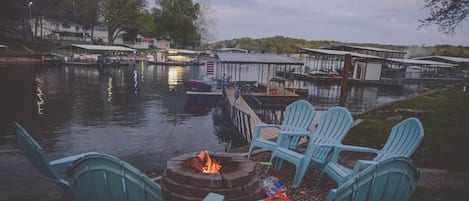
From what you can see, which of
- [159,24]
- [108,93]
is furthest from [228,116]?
[159,24]

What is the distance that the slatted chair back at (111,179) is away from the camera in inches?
101

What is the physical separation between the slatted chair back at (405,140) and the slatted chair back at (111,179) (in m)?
3.45

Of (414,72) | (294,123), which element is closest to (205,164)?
(294,123)

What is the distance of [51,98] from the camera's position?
16.2 m

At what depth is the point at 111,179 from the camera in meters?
2.62

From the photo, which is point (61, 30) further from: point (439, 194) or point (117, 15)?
point (439, 194)

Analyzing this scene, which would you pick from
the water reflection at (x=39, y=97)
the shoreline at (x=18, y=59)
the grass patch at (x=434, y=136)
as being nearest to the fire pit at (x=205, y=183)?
the grass patch at (x=434, y=136)

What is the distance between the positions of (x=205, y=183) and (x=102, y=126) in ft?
29.2

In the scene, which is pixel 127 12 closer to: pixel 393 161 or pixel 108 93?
pixel 108 93

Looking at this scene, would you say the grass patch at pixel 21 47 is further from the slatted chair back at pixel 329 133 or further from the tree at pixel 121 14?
the slatted chair back at pixel 329 133

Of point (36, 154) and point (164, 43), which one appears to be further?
point (164, 43)

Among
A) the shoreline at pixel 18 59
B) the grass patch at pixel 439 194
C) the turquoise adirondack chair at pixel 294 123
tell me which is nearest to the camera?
the grass patch at pixel 439 194

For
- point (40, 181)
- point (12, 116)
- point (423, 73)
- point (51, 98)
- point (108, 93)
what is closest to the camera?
point (40, 181)

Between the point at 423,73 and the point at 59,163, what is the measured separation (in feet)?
147
